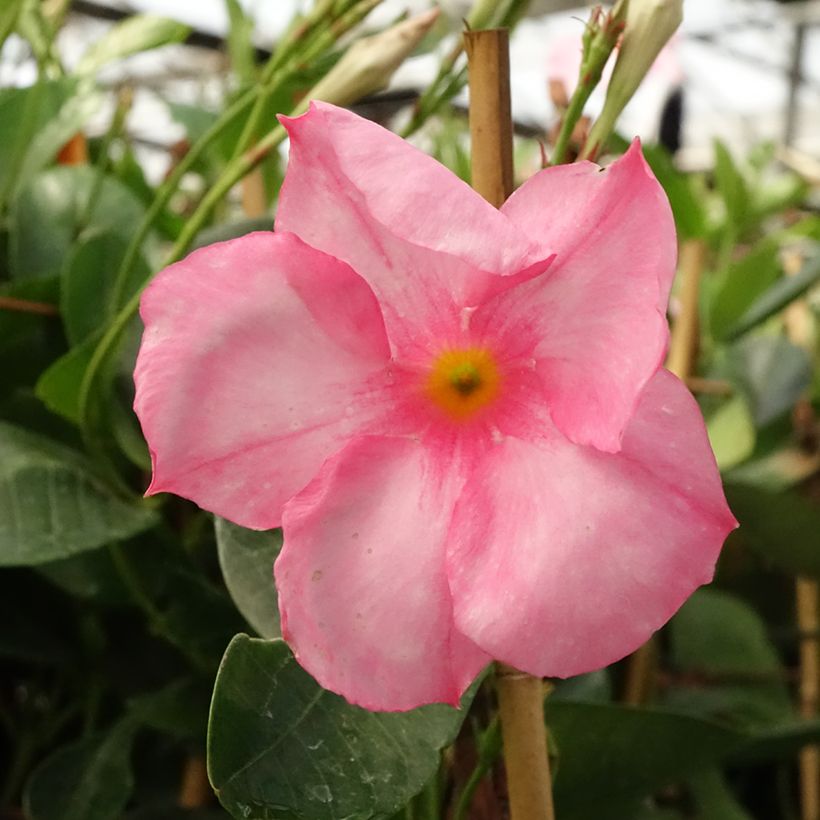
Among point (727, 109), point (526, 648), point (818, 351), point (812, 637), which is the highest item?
point (526, 648)

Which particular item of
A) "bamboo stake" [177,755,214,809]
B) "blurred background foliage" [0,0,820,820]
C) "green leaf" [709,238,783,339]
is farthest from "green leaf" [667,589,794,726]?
"bamboo stake" [177,755,214,809]

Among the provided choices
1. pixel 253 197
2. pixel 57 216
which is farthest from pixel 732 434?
pixel 57 216

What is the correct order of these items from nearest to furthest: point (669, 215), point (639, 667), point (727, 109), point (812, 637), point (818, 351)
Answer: point (669, 215) → point (639, 667) → point (812, 637) → point (818, 351) → point (727, 109)

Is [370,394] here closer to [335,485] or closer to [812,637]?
[335,485]

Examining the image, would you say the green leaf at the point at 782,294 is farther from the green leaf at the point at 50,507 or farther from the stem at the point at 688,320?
the green leaf at the point at 50,507

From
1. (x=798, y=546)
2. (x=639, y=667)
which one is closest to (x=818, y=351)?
(x=798, y=546)

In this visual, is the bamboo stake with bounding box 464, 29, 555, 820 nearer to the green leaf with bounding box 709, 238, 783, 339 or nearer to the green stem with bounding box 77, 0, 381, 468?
the green stem with bounding box 77, 0, 381, 468
